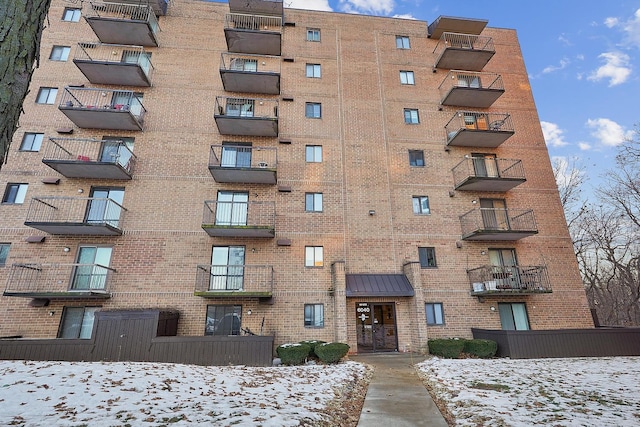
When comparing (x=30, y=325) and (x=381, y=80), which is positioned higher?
(x=381, y=80)

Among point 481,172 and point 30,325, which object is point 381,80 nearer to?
point 481,172

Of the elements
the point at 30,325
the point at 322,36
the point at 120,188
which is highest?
the point at 322,36

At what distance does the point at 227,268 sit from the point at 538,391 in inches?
441

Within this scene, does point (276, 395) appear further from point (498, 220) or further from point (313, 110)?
point (498, 220)

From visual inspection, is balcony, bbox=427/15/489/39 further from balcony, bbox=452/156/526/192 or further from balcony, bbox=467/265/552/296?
balcony, bbox=467/265/552/296

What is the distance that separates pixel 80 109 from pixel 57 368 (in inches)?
429

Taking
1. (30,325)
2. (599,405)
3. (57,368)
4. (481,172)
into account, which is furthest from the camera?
(481,172)

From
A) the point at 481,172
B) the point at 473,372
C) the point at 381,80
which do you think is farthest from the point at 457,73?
the point at 473,372

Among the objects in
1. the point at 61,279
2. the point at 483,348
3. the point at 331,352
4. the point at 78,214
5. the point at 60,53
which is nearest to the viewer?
the point at 331,352

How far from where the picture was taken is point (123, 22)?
14797mm

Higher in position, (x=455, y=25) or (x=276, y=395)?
(x=455, y=25)

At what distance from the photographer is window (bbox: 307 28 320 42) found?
1750 centimetres

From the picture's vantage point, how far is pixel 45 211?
12906 mm

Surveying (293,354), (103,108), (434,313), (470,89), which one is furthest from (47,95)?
(470,89)
